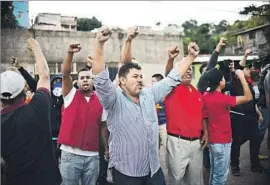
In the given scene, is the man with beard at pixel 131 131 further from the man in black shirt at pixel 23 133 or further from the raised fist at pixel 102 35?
the man in black shirt at pixel 23 133

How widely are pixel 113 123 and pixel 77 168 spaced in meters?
0.82

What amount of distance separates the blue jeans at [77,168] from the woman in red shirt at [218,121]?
4.86 ft

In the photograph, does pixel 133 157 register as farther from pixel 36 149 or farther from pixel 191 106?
pixel 191 106

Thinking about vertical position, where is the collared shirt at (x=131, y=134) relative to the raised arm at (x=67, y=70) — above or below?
below

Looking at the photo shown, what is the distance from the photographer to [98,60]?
2.46m

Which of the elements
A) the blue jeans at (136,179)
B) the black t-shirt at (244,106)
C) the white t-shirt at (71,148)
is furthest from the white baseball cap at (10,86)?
the black t-shirt at (244,106)

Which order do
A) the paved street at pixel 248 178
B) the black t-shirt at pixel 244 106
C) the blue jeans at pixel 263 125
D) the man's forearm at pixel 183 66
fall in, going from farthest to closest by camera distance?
the blue jeans at pixel 263 125
the black t-shirt at pixel 244 106
the paved street at pixel 248 178
the man's forearm at pixel 183 66

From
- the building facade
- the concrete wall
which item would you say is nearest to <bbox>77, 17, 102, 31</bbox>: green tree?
the building facade

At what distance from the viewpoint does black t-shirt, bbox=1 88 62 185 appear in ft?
6.88

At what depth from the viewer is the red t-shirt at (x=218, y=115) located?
388 centimetres

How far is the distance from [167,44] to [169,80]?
16.4 metres

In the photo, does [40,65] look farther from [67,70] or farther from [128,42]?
[128,42]

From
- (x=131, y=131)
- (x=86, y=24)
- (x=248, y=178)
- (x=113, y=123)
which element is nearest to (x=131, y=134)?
(x=131, y=131)

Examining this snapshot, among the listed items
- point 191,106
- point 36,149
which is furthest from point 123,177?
point 191,106
